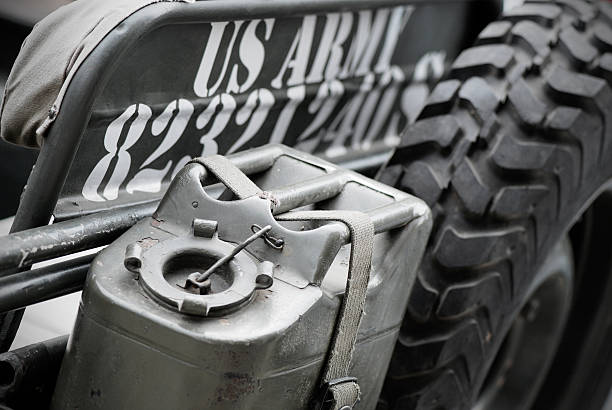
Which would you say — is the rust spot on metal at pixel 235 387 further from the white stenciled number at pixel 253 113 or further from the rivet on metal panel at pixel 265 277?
the white stenciled number at pixel 253 113

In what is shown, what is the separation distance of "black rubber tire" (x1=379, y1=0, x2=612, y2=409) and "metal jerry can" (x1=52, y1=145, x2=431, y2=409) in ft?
1.01

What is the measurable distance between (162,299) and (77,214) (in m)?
0.34

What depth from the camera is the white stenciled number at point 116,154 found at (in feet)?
4.61

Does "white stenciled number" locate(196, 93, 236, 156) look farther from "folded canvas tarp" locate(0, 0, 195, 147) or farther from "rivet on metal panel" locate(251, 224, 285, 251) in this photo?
"rivet on metal panel" locate(251, 224, 285, 251)

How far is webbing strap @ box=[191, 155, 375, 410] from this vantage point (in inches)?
47.7

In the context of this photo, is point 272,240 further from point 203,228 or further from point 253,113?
point 253,113

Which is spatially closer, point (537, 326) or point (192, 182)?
point (192, 182)

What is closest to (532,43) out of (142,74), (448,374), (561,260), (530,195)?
(530,195)

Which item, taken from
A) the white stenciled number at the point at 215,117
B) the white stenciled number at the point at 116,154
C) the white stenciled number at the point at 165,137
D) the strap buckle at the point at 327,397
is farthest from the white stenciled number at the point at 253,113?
the strap buckle at the point at 327,397


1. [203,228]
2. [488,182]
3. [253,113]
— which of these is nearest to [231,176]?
[203,228]

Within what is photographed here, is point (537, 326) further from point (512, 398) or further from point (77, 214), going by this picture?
point (77, 214)

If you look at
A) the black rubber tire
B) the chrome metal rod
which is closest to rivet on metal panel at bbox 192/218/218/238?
the chrome metal rod

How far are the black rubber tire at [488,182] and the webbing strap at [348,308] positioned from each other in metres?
0.45

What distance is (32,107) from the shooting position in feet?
4.32
